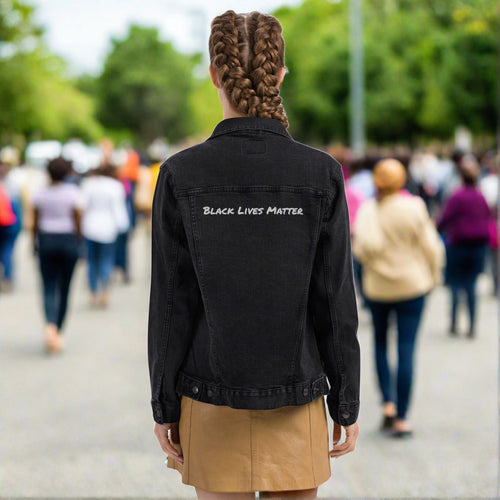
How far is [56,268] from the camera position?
29.4 ft

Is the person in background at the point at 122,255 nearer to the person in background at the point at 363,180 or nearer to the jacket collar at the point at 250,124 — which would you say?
the person in background at the point at 363,180

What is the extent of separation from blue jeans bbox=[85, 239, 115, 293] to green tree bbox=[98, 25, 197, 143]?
84771 millimetres

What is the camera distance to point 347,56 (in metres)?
46.5

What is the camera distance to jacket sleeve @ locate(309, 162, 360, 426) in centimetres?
245

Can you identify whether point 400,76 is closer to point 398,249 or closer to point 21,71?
point 21,71

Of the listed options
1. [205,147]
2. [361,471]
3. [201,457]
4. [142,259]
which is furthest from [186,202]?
[142,259]

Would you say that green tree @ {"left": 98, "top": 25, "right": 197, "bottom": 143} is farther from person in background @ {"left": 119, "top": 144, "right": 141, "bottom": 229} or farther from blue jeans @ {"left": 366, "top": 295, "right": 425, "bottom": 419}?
blue jeans @ {"left": 366, "top": 295, "right": 425, "bottom": 419}

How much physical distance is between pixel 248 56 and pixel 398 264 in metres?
3.68

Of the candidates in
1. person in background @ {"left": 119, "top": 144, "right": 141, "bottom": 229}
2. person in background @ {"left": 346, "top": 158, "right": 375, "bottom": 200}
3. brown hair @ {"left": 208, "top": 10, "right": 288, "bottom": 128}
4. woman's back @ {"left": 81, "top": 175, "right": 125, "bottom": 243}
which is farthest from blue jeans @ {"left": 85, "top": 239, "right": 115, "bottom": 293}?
brown hair @ {"left": 208, "top": 10, "right": 288, "bottom": 128}

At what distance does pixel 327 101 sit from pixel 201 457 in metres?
46.1

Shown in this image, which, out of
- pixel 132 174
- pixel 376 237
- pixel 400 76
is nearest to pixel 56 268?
pixel 376 237

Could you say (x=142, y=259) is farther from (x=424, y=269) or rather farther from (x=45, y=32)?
(x=45, y=32)

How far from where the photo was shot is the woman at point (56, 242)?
8.82 meters

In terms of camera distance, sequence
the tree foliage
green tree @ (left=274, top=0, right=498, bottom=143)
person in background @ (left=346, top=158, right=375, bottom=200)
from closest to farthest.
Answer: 1. person in background @ (left=346, top=158, right=375, bottom=200)
2. green tree @ (left=274, top=0, right=498, bottom=143)
3. the tree foliage
